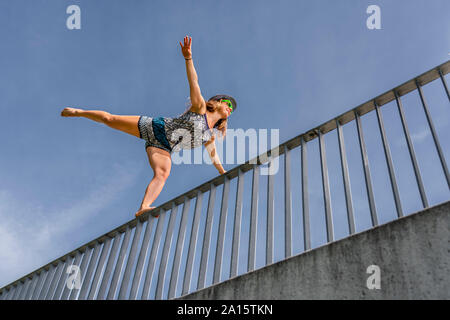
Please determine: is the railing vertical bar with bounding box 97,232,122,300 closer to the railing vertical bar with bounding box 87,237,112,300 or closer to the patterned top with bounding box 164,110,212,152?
the railing vertical bar with bounding box 87,237,112,300

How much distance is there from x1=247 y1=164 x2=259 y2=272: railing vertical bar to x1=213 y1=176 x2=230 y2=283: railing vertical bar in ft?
0.85

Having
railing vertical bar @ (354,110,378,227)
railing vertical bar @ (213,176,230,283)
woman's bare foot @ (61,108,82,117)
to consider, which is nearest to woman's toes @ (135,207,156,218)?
railing vertical bar @ (213,176,230,283)

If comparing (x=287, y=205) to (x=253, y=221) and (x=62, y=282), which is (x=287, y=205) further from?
(x=62, y=282)

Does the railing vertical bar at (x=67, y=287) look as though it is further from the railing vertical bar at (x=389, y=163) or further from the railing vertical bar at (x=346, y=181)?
the railing vertical bar at (x=389, y=163)

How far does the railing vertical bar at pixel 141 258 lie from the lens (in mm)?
3232

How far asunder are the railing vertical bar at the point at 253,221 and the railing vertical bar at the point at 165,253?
2.73ft

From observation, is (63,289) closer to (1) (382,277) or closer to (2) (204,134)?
(2) (204,134)

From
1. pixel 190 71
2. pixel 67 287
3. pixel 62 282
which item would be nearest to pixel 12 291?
A: pixel 62 282

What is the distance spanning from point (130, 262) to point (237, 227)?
116 centimetres

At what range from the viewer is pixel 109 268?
3693 mm

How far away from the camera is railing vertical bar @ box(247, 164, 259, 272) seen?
261 cm

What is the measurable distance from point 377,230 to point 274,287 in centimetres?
64

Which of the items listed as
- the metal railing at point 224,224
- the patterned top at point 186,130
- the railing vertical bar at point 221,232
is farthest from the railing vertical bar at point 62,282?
the railing vertical bar at point 221,232
